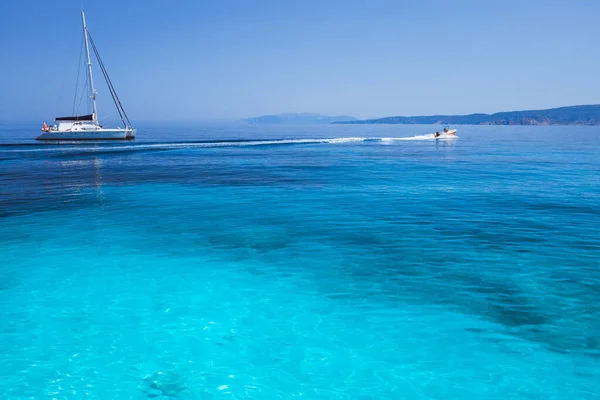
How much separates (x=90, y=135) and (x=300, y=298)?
7805cm

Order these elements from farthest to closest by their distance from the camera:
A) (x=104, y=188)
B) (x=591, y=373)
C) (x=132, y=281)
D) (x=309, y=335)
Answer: (x=104, y=188)
(x=132, y=281)
(x=309, y=335)
(x=591, y=373)

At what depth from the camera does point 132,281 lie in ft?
43.2

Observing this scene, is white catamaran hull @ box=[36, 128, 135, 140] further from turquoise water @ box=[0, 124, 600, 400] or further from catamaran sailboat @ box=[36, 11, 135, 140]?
turquoise water @ box=[0, 124, 600, 400]

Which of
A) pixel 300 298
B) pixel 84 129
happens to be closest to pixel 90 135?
pixel 84 129

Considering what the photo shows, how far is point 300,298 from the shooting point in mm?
12125

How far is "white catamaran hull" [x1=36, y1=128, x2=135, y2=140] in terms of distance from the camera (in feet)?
244

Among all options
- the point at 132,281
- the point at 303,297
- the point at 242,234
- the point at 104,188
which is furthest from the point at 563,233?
the point at 104,188

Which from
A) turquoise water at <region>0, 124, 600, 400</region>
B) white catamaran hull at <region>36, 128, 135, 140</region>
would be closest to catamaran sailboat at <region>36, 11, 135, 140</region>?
white catamaran hull at <region>36, 128, 135, 140</region>

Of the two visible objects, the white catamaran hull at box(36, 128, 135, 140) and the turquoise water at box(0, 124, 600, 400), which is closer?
the turquoise water at box(0, 124, 600, 400)

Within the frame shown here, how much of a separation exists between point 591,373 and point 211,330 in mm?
8547

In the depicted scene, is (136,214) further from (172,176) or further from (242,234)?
(172,176)

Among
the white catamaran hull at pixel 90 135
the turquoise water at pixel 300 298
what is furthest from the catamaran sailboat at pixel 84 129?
the turquoise water at pixel 300 298

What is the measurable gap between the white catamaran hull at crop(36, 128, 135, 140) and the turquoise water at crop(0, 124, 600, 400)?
189 ft

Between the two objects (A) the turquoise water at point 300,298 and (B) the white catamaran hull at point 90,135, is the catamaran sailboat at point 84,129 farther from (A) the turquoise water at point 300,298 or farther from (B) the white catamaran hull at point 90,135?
(A) the turquoise water at point 300,298
